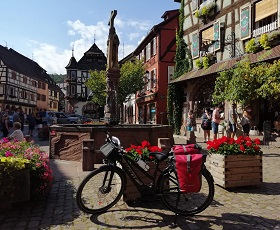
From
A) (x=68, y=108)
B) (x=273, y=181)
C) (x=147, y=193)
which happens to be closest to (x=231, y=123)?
(x=273, y=181)

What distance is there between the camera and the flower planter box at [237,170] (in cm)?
548

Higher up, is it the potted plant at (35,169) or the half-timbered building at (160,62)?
the half-timbered building at (160,62)

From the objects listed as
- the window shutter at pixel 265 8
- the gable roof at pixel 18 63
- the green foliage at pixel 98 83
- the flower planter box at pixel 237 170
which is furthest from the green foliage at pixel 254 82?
the gable roof at pixel 18 63

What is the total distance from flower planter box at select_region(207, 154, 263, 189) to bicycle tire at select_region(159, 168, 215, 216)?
110 cm

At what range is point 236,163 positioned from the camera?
5551 millimetres

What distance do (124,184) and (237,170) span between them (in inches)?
91.1

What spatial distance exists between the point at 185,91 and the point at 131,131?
40.9 feet

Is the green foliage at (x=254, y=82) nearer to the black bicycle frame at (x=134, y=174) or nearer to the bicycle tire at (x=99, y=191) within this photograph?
the black bicycle frame at (x=134, y=174)

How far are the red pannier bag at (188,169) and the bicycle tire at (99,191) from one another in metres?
0.94

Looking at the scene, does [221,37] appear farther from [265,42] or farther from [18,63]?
[18,63]

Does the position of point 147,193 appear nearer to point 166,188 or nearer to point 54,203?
point 166,188

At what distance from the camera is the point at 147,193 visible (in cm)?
444

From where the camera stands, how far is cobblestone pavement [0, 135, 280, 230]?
3928mm

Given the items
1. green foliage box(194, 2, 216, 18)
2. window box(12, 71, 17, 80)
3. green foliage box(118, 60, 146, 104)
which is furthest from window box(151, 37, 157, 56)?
window box(12, 71, 17, 80)
